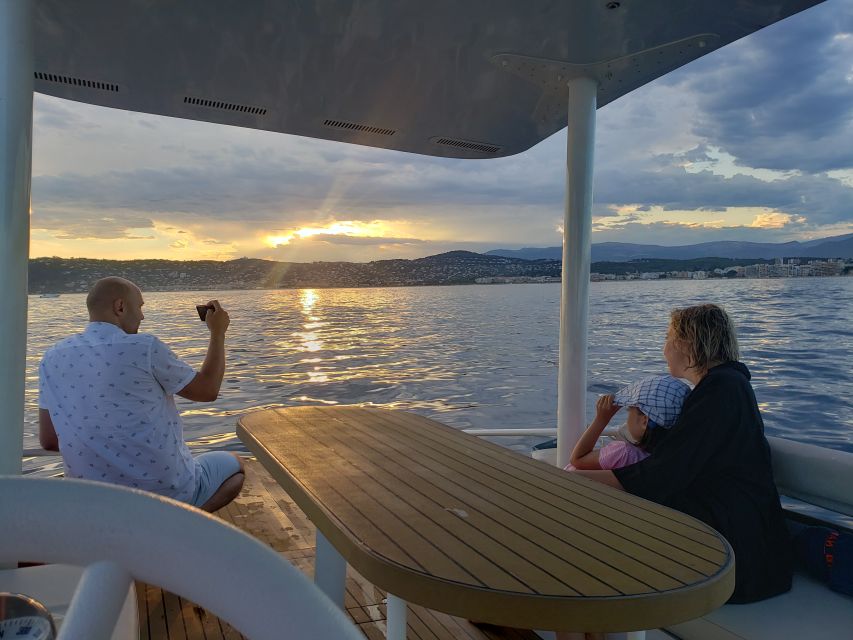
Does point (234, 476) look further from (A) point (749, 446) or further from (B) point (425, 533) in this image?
(A) point (749, 446)

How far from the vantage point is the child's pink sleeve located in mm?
2074

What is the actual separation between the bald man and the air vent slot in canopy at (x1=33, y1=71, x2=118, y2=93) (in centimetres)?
149

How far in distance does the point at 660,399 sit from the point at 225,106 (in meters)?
2.72

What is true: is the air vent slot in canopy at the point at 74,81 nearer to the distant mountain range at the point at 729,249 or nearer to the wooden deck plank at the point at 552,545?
the wooden deck plank at the point at 552,545

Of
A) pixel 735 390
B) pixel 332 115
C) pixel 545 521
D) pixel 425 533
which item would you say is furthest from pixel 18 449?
pixel 332 115

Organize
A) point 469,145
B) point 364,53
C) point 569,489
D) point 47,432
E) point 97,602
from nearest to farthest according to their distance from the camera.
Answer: point 97,602 → point 569,489 → point 47,432 → point 364,53 → point 469,145

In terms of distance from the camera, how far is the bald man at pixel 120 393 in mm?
1984

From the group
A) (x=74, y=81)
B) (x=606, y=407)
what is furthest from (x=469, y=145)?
(x=606, y=407)

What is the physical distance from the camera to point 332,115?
3.72 meters

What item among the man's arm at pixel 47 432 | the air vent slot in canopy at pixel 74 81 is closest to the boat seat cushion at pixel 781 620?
the man's arm at pixel 47 432

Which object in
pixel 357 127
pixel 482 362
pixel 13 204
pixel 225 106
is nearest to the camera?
pixel 13 204

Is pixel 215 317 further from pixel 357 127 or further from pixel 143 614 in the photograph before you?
pixel 357 127

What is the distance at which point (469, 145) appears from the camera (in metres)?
4.37

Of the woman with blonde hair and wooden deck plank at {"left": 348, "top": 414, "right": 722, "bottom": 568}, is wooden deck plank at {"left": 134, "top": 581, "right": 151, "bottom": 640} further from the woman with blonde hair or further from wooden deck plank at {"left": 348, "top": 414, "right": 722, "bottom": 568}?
the woman with blonde hair
